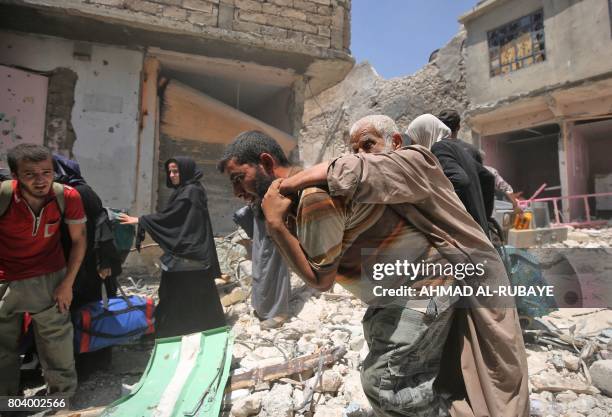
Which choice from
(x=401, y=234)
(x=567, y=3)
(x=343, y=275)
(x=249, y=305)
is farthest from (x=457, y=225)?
(x=567, y=3)

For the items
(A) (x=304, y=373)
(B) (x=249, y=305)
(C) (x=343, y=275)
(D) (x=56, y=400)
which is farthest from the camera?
(B) (x=249, y=305)

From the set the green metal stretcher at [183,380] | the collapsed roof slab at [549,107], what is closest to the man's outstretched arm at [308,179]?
the green metal stretcher at [183,380]

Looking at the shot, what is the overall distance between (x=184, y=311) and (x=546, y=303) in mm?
2971

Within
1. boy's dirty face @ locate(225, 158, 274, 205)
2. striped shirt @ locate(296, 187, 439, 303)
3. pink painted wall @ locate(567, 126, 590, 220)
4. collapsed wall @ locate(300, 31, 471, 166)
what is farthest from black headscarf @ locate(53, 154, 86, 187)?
pink painted wall @ locate(567, 126, 590, 220)

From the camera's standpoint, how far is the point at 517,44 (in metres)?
9.73

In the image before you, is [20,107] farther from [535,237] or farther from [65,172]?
[535,237]

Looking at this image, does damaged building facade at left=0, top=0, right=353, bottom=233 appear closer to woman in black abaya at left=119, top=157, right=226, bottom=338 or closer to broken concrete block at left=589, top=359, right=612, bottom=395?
woman in black abaya at left=119, top=157, right=226, bottom=338

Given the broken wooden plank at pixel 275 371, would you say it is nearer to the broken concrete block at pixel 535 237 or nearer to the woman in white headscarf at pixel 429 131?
the woman in white headscarf at pixel 429 131

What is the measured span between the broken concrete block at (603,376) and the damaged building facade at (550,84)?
742 centimetres

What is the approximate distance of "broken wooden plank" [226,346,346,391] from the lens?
86.7 inches

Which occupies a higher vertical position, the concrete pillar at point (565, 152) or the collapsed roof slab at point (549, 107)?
the collapsed roof slab at point (549, 107)

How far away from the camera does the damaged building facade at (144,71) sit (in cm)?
431

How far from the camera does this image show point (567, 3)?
863cm

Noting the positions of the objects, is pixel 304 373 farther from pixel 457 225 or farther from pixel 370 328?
pixel 457 225
